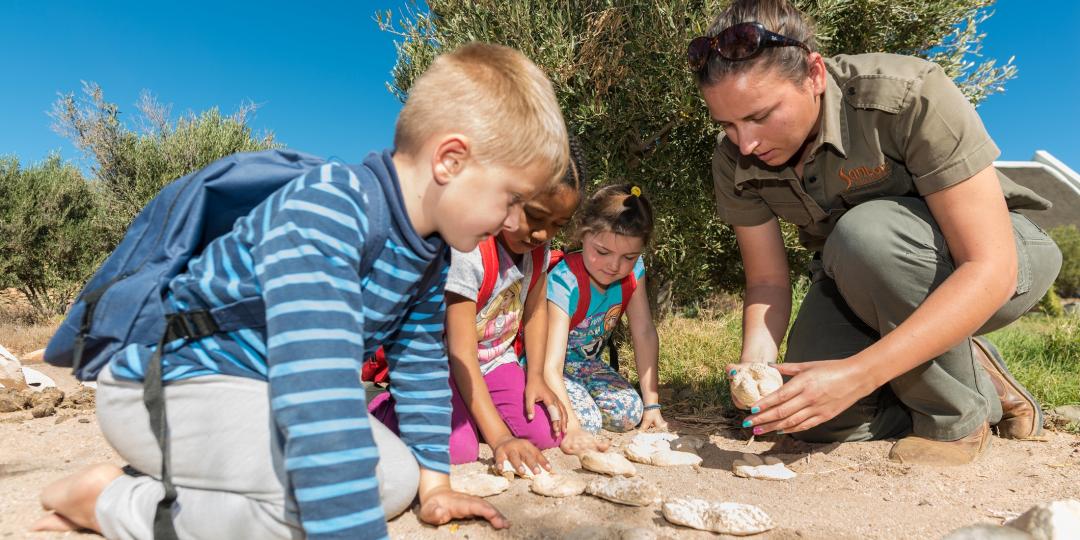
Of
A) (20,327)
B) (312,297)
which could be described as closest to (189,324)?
Result: (312,297)

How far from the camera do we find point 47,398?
12.1ft

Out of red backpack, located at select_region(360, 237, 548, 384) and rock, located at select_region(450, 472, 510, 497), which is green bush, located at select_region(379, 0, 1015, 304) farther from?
rock, located at select_region(450, 472, 510, 497)

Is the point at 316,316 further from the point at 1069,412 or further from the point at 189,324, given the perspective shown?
the point at 1069,412

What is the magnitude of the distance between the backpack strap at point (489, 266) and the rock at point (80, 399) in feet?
7.58

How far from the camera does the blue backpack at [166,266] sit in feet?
5.86

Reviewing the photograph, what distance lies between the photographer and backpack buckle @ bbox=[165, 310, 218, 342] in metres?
1.82

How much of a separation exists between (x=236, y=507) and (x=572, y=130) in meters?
4.11

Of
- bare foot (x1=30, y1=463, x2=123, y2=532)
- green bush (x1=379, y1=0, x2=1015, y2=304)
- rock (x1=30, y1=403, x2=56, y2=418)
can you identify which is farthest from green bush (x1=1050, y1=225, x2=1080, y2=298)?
bare foot (x1=30, y1=463, x2=123, y2=532)

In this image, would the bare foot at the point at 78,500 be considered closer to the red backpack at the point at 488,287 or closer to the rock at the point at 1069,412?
the red backpack at the point at 488,287

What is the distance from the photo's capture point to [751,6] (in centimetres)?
281

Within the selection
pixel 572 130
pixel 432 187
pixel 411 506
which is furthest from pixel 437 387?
pixel 572 130

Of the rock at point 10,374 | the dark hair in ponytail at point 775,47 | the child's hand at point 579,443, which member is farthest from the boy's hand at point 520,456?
the rock at point 10,374

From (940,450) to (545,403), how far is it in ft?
5.60

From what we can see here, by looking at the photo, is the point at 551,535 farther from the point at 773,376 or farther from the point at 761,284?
the point at 761,284
